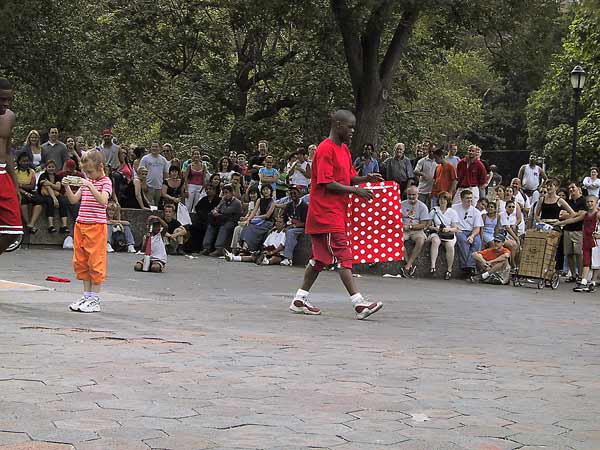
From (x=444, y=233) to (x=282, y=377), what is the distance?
12.5 m

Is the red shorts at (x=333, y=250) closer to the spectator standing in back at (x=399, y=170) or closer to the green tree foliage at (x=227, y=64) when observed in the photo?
the spectator standing in back at (x=399, y=170)

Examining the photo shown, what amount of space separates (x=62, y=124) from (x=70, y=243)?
630 inches

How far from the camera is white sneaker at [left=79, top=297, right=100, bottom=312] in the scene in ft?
30.9

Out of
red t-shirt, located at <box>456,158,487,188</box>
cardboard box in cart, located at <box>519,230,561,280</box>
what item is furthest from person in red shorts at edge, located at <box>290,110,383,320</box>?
red t-shirt, located at <box>456,158,487,188</box>

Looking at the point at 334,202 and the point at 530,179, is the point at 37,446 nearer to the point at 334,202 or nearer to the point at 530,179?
the point at 334,202

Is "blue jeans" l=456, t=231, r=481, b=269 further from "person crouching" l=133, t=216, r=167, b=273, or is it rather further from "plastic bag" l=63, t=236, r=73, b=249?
"plastic bag" l=63, t=236, r=73, b=249

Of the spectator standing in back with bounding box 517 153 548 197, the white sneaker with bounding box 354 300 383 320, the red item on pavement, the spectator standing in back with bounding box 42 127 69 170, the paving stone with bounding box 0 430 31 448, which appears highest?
the spectator standing in back with bounding box 517 153 548 197

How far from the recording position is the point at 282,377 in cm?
641

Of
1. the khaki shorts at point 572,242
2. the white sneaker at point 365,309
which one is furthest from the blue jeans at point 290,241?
the white sneaker at point 365,309

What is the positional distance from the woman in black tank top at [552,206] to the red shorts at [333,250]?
391 inches

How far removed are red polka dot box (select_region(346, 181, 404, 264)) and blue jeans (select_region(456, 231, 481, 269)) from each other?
25.7ft

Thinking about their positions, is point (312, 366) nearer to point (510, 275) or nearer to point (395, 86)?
point (510, 275)

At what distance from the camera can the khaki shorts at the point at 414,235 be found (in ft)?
60.3

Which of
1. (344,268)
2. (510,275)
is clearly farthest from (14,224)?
(510,275)
